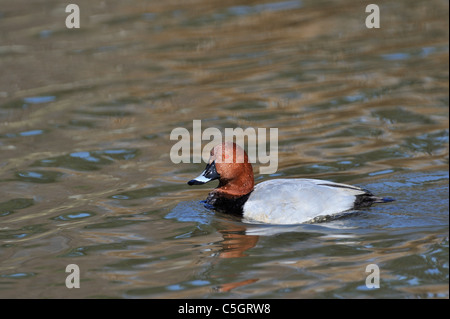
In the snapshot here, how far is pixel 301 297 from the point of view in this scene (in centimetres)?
593

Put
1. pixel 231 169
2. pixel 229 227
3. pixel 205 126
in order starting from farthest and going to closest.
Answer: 1. pixel 205 126
2. pixel 231 169
3. pixel 229 227

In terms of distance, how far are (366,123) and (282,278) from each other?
14.7 feet

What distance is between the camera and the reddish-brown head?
7.69 meters

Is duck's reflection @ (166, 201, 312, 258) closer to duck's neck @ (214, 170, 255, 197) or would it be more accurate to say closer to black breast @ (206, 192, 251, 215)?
black breast @ (206, 192, 251, 215)

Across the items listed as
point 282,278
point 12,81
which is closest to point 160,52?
point 12,81

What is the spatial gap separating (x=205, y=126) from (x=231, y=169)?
9.60 ft

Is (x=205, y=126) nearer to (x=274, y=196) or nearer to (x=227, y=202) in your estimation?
(x=227, y=202)

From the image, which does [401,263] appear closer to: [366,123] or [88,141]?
[366,123]

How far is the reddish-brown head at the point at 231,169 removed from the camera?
769cm

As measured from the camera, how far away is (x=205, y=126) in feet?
34.7

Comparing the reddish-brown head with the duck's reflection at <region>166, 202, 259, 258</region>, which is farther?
the reddish-brown head

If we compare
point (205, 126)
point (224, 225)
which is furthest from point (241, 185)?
point (205, 126)

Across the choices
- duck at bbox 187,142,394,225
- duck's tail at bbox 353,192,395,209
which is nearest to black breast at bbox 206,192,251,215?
duck at bbox 187,142,394,225

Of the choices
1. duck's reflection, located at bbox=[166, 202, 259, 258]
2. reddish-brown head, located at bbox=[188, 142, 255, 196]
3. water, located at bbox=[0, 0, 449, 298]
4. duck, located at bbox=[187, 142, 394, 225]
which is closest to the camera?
water, located at bbox=[0, 0, 449, 298]
